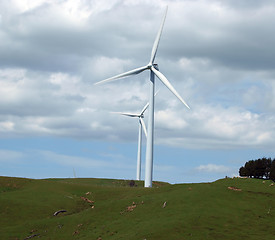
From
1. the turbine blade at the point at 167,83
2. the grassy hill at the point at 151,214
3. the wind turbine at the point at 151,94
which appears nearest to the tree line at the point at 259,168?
the wind turbine at the point at 151,94

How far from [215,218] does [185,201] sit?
715 centimetres

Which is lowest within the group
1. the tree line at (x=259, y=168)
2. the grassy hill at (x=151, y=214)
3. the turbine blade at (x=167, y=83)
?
the grassy hill at (x=151, y=214)

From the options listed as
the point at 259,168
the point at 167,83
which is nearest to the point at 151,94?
the point at 167,83

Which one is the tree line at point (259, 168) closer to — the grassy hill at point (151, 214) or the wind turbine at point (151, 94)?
the wind turbine at point (151, 94)

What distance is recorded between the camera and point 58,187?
74188 millimetres

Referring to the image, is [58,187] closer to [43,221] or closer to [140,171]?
[43,221]

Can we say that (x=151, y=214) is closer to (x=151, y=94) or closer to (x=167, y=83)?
(x=167, y=83)

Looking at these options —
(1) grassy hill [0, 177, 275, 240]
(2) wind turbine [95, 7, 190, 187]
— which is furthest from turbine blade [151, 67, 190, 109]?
(1) grassy hill [0, 177, 275, 240]

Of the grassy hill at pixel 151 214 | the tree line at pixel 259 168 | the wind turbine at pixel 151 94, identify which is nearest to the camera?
the grassy hill at pixel 151 214

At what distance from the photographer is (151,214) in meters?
46.2

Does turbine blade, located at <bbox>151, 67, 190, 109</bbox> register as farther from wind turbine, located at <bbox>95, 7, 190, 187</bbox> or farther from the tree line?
the tree line

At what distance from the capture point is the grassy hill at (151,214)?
39.0 meters

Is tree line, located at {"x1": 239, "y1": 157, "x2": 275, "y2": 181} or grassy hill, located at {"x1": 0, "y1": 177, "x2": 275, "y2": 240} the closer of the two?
grassy hill, located at {"x1": 0, "y1": 177, "x2": 275, "y2": 240}

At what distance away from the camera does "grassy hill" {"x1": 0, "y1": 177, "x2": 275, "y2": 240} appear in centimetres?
3903
